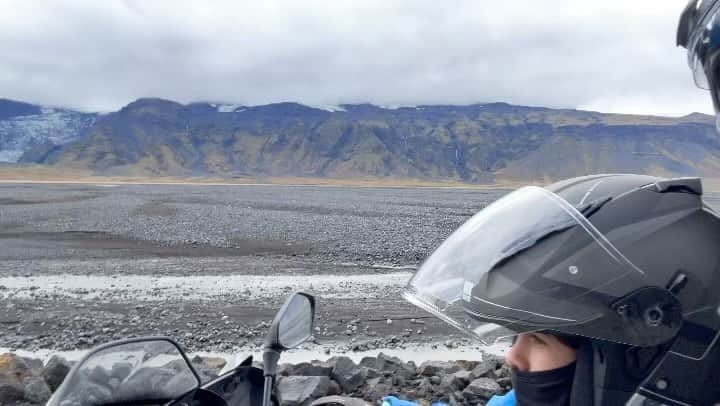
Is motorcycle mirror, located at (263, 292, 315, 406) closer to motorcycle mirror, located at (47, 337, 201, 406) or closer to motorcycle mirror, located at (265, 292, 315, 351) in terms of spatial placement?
motorcycle mirror, located at (265, 292, 315, 351)

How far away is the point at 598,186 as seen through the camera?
169 cm

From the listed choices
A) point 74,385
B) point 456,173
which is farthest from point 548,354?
point 456,173

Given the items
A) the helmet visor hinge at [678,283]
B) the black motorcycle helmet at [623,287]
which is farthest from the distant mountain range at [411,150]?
the helmet visor hinge at [678,283]

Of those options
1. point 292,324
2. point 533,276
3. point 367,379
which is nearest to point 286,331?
point 292,324

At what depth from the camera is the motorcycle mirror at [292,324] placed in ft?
5.59

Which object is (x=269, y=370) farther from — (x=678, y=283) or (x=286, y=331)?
(x=678, y=283)

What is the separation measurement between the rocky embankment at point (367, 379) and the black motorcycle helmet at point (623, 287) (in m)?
3.42

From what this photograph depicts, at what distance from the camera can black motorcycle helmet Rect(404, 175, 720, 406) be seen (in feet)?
4.70

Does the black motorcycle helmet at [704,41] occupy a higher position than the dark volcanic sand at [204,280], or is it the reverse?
the black motorcycle helmet at [704,41]

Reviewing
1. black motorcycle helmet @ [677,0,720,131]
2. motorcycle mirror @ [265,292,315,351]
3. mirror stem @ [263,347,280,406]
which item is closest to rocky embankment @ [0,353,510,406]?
motorcycle mirror @ [265,292,315,351]

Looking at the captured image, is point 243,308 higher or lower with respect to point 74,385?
lower

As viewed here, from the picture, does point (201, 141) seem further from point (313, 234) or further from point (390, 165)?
point (313, 234)

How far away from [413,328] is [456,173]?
5986 inches

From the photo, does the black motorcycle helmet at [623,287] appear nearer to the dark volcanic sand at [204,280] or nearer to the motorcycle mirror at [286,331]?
the motorcycle mirror at [286,331]
